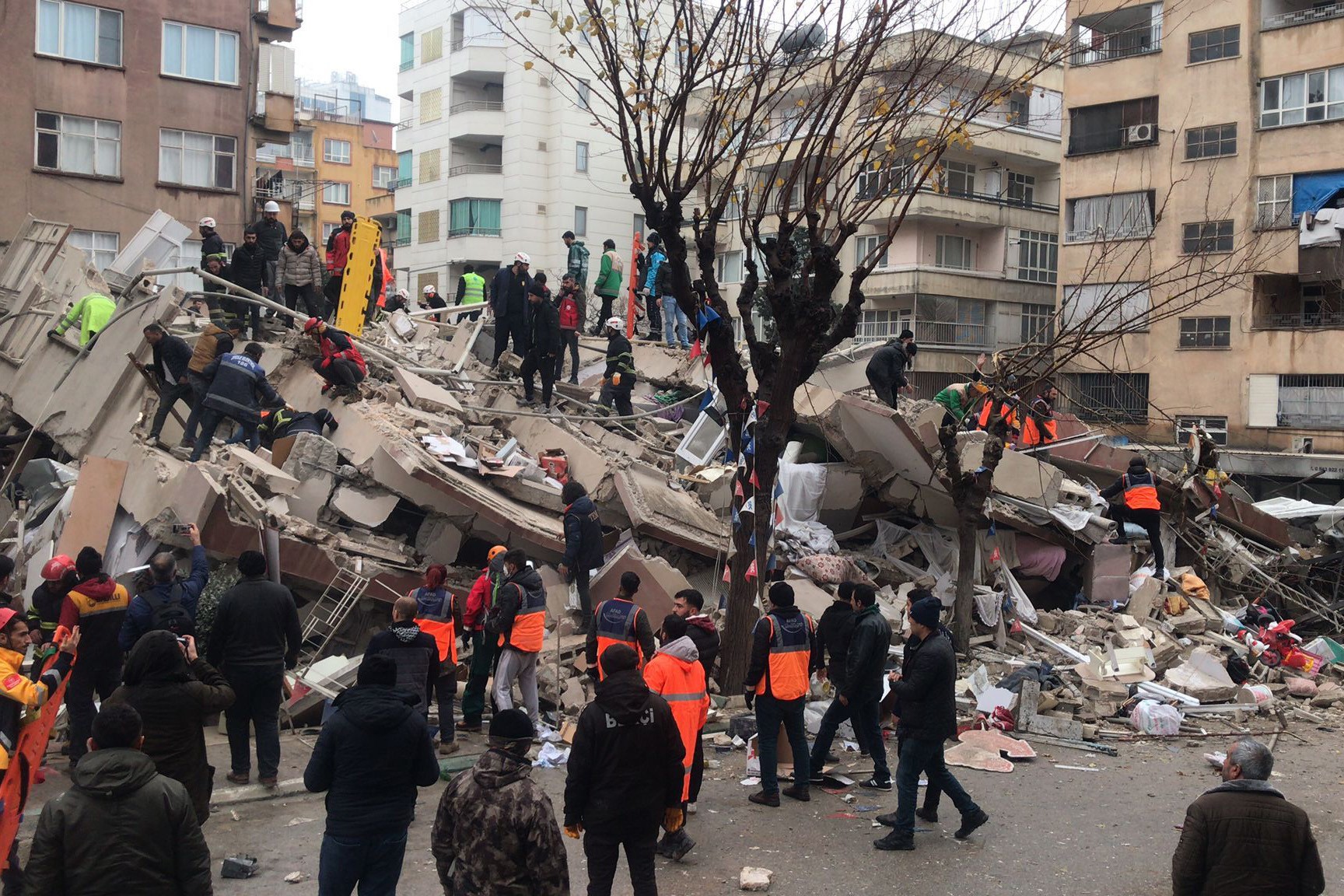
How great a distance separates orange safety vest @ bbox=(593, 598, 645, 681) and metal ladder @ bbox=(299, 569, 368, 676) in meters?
3.14

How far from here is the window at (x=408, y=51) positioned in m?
47.3

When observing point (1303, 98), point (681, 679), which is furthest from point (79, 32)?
point (1303, 98)

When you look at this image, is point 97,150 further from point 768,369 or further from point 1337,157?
point 1337,157

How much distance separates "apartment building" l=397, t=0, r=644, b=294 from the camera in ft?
147

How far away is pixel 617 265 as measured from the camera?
20.7 metres

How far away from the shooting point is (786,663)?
7.80 m

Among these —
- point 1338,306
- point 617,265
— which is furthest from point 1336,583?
point 1338,306

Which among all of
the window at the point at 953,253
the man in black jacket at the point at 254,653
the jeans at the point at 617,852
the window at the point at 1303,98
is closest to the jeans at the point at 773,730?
the jeans at the point at 617,852

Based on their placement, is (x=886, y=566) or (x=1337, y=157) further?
(x=1337, y=157)

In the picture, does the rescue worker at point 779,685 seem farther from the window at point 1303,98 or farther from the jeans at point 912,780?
the window at point 1303,98

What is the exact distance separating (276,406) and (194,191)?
64.7 feet

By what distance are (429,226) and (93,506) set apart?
38094 millimetres

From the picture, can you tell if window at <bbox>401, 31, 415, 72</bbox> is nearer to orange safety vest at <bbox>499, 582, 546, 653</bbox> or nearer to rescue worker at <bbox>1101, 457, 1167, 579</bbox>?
rescue worker at <bbox>1101, 457, 1167, 579</bbox>

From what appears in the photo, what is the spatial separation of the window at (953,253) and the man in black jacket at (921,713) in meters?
32.0
